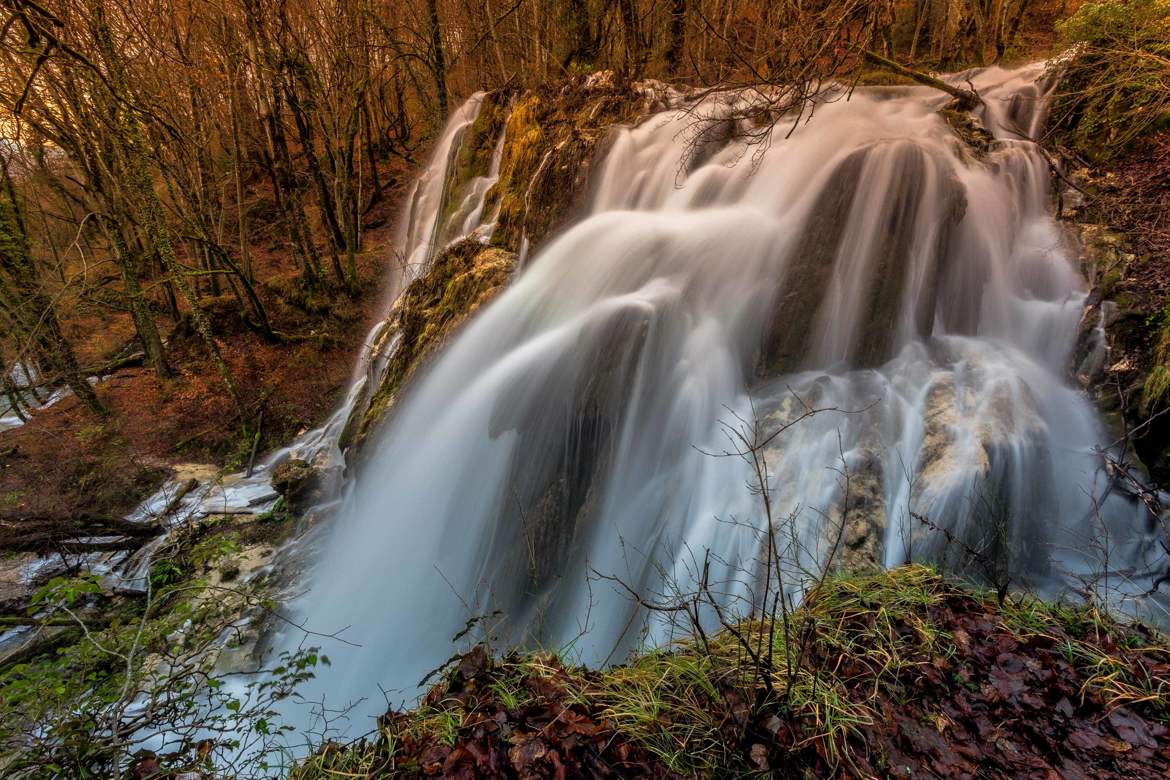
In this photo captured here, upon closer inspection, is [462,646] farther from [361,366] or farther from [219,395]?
[219,395]

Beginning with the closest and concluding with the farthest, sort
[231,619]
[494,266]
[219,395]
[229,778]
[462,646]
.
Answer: [229,778], [462,646], [231,619], [494,266], [219,395]

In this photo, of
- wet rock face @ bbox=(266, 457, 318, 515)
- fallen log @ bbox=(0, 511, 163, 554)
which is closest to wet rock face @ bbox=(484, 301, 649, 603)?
wet rock face @ bbox=(266, 457, 318, 515)

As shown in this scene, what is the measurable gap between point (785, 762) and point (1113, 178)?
7978 millimetres

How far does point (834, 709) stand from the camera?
202 cm

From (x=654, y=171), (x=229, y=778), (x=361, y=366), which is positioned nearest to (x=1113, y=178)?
(x=654, y=171)

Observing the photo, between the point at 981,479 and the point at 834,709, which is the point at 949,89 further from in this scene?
the point at 834,709

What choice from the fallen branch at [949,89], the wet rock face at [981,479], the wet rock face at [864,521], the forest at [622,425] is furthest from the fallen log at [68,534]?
the fallen branch at [949,89]

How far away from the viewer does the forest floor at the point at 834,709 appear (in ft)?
6.28

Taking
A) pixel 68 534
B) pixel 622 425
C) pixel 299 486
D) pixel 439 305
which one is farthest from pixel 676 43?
pixel 68 534

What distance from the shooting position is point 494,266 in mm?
7391

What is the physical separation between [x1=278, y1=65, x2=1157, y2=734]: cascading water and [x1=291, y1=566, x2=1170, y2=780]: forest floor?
4.05 ft

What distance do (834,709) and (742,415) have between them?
3.22 metres

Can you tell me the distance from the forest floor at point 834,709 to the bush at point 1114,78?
21.2 feet

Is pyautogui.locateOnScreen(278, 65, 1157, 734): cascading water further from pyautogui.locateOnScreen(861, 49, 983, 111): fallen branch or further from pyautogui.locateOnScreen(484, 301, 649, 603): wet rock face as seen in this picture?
pyautogui.locateOnScreen(861, 49, 983, 111): fallen branch
